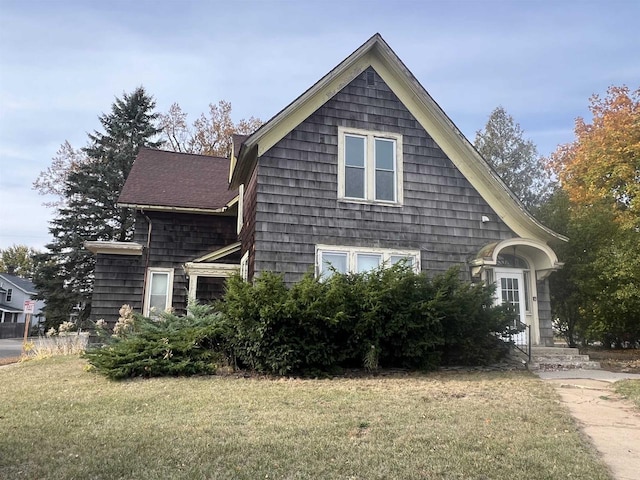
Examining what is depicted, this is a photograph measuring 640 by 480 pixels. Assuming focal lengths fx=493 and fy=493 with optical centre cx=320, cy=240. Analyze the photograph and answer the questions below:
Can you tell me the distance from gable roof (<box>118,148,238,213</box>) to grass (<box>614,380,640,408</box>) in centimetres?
1119

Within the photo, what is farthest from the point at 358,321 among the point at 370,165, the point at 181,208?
the point at 181,208

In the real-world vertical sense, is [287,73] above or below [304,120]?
above

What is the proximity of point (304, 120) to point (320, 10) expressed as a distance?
→ 2.53 meters

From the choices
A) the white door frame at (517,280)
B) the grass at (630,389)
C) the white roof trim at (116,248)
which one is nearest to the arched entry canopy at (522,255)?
the white door frame at (517,280)

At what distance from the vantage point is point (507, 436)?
4.98m

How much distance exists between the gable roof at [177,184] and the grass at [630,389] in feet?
36.7

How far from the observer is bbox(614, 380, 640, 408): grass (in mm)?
7078

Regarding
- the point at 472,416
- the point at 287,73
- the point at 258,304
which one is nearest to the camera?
the point at 472,416

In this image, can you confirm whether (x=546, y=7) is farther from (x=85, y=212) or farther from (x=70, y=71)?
(x=85, y=212)

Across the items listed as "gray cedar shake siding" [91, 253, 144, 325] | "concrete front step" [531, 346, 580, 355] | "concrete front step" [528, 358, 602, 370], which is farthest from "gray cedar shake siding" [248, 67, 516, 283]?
"gray cedar shake siding" [91, 253, 144, 325]

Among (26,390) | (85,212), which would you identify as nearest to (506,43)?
(26,390)

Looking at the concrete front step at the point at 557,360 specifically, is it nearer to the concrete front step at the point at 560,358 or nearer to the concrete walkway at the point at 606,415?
the concrete front step at the point at 560,358

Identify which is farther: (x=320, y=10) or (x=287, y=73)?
(x=287, y=73)

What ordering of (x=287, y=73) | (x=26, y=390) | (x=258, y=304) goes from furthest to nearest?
(x=287, y=73), (x=258, y=304), (x=26, y=390)
